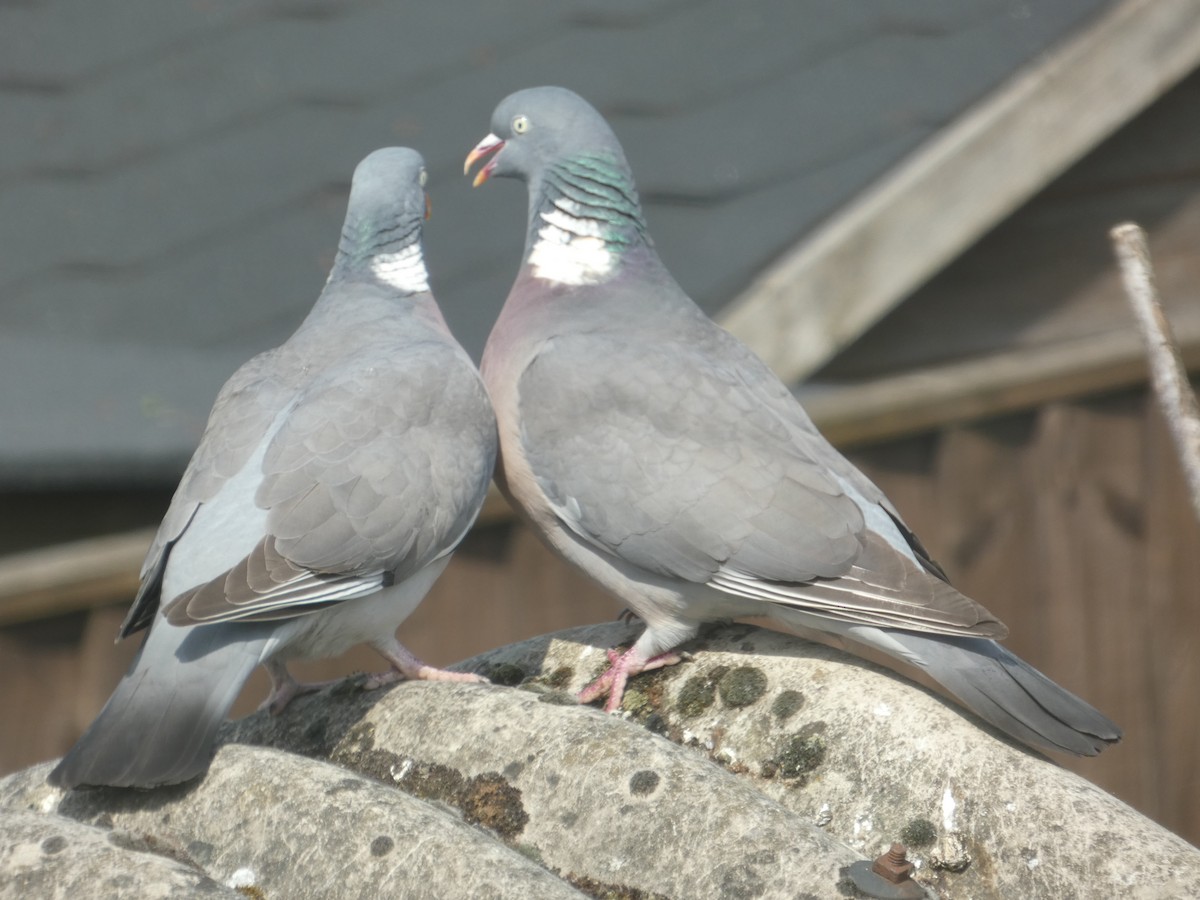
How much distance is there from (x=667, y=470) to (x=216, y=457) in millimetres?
963

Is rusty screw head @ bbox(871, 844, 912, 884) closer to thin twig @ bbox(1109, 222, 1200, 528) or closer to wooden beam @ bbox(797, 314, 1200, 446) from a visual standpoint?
thin twig @ bbox(1109, 222, 1200, 528)

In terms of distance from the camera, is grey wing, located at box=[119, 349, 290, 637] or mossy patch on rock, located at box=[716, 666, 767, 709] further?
grey wing, located at box=[119, 349, 290, 637]

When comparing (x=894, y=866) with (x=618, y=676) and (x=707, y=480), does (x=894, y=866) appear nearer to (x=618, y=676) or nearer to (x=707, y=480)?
(x=618, y=676)

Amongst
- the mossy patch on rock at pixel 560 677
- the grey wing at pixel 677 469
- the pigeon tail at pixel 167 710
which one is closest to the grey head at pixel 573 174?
the grey wing at pixel 677 469

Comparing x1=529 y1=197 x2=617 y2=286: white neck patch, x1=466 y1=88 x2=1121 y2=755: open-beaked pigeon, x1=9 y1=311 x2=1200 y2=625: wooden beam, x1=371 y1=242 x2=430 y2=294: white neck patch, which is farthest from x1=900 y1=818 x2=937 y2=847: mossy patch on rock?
x1=9 y1=311 x2=1200 y2=625: wooden beam

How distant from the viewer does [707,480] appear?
343 cm

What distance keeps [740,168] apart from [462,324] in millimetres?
1312

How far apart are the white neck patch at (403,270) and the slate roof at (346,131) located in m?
1.79

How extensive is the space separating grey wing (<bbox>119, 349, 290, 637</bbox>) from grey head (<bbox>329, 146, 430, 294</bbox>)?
44 cm

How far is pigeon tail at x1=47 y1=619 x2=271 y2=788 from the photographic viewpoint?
2.62 m

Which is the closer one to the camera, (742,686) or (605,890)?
(605,890)

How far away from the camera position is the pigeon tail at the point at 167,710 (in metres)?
2.62

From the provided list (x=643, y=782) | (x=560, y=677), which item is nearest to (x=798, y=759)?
(x=643, y=782)

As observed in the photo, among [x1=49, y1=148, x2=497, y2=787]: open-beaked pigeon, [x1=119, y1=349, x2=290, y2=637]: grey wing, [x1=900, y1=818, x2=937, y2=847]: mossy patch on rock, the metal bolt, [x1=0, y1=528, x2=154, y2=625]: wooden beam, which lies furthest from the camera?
[x1=0, y1=528, x2=154, y2=625]: wooden beam
